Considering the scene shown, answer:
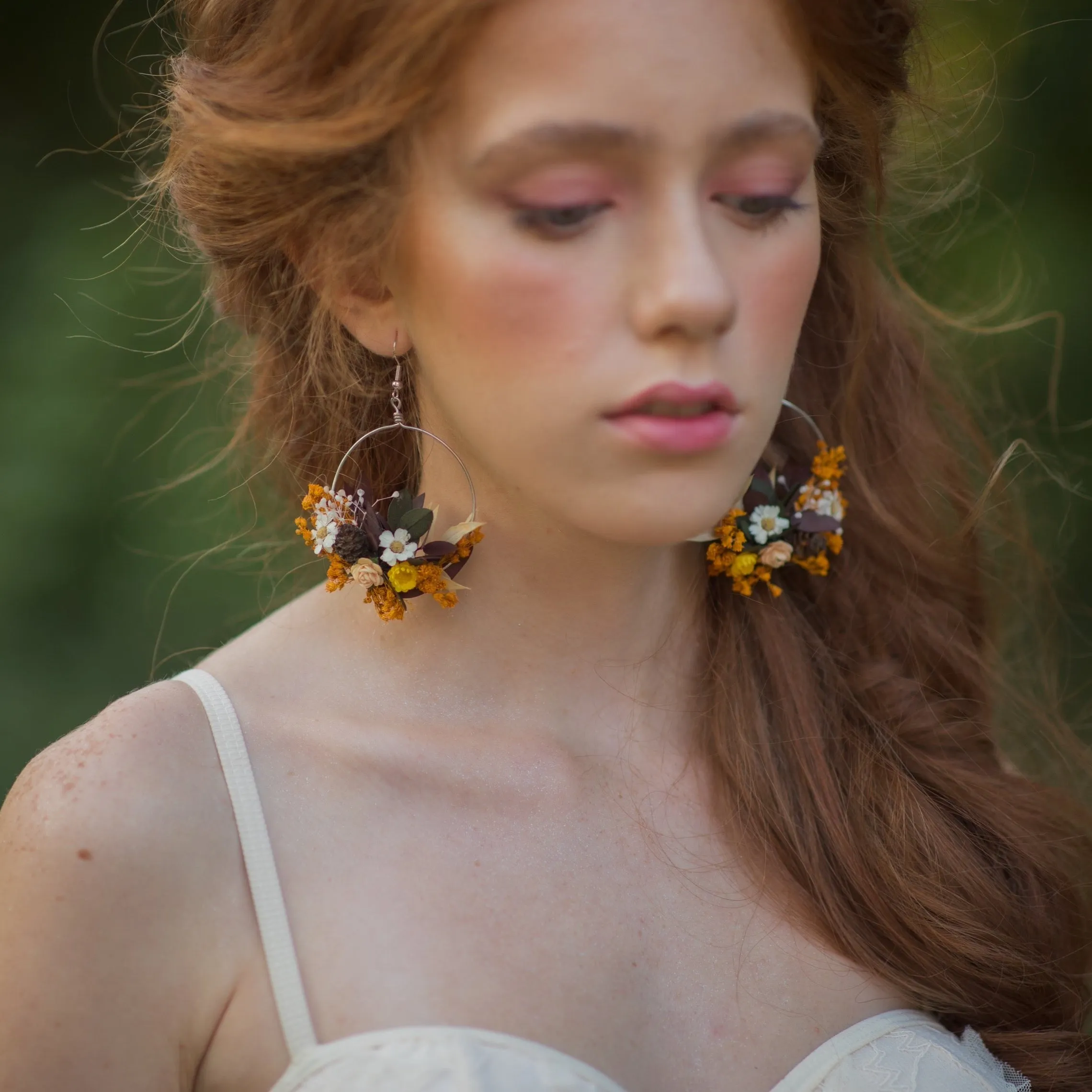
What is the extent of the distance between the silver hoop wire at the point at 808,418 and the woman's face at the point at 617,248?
40 cm

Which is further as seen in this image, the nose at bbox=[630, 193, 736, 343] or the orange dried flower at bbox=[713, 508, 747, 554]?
the orange dried flower at bbox=[713, 508, 747, 554]

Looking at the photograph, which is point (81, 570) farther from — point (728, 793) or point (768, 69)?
point (768, 69)

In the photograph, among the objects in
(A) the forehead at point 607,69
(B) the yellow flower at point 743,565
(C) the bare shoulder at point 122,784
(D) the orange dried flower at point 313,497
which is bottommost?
(C) the bare shoulder at point 122,784

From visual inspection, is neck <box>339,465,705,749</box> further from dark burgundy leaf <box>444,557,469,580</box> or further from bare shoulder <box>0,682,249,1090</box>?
bare shoulder <box>0,682,249,1090</box>

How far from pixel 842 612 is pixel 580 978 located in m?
0.76

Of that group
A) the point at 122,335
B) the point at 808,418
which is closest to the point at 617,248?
the point at 808,418

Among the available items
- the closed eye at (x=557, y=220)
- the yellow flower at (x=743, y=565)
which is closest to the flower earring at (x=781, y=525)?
the yellow flower at (x=743, y=565)

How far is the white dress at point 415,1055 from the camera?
133 cm

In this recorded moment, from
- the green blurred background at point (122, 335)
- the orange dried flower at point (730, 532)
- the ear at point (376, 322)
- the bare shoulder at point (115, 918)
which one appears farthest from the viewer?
the green blurred background at point (122, 335)

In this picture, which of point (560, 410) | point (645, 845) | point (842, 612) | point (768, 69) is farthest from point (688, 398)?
point (842, 612)

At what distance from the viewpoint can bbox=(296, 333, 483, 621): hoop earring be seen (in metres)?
1.57

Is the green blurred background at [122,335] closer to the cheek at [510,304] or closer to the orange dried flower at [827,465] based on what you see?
the orange dried flower at [827,465]

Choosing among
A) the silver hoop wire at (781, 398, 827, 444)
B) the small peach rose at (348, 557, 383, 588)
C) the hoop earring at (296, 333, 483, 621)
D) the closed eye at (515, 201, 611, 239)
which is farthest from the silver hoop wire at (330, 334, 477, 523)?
the silver hoop wire at (781, 398, 827, 444)

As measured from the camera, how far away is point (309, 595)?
1.74 metres
